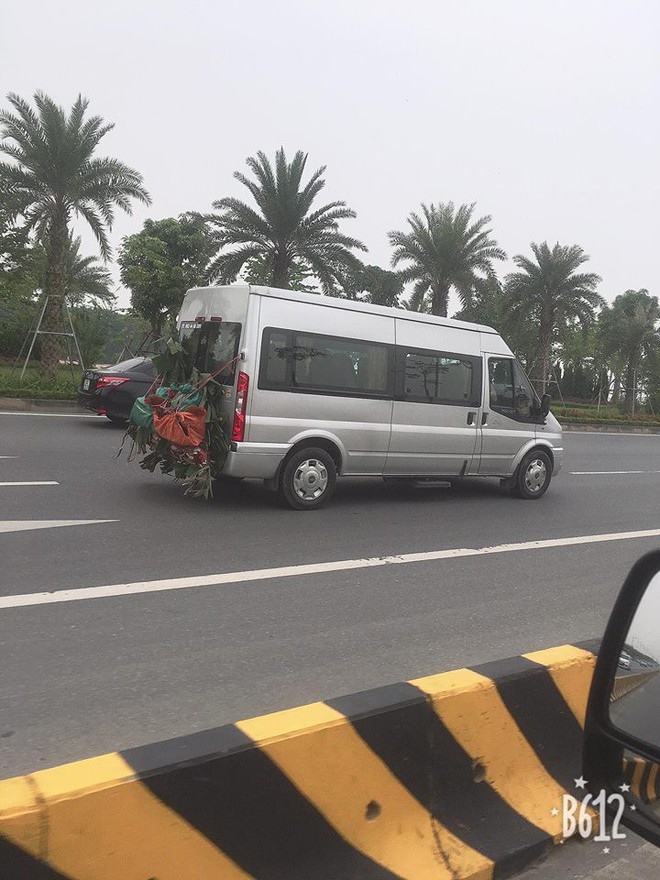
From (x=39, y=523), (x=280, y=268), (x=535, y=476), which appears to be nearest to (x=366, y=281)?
(x=280, y=268)

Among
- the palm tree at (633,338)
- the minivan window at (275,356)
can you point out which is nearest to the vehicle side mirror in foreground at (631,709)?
the minivan window at (275,356)

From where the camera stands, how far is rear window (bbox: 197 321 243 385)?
815 centimetres

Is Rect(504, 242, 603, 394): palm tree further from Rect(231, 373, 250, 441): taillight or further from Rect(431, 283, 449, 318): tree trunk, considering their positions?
Rect(231, 373, 250, 441): taillight

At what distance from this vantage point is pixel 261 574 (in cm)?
605

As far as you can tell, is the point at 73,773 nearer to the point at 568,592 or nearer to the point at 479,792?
the point at 479,792

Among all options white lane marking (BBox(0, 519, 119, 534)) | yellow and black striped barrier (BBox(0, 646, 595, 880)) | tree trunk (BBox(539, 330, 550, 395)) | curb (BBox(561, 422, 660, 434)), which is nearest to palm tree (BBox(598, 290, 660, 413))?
curb (BBox(561, 422, 660, 434))

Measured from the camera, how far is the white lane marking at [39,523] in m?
6.95

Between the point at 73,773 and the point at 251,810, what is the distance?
1.63 ft

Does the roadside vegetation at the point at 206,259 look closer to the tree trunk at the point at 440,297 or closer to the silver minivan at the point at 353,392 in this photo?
the tree trunk at the point at 440,297

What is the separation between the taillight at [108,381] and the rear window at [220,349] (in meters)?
7.19

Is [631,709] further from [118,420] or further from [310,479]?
[118,420]

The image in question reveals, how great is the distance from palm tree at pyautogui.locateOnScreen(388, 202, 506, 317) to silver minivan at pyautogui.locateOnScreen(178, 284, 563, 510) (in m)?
21.0

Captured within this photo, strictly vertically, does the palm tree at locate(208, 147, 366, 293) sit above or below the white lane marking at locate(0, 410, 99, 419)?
above

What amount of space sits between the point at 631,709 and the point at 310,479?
7.09m
